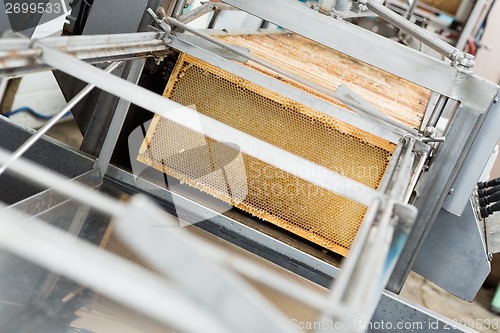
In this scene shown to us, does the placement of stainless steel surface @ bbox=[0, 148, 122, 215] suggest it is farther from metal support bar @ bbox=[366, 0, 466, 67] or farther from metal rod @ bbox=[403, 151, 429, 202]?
metal support bar @ bbox=[366, 0, 466, 67]

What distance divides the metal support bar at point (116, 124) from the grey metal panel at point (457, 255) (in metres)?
1.09

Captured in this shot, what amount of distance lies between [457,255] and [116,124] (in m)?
1.19

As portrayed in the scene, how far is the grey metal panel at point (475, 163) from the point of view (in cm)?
161

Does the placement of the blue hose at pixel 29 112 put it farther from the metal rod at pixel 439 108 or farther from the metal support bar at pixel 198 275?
the metal support bar at pixel 198 275

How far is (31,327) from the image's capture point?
125 cm

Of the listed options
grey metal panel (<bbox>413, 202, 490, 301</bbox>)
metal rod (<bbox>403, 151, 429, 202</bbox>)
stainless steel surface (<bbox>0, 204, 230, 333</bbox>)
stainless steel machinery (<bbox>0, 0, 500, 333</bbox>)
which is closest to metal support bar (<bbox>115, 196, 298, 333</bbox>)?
stainless steel surface (<bbox>0, 204, 230, 333</bbox>)

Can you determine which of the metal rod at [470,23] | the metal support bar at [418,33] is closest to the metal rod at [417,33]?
the metal support bar at [418,33]

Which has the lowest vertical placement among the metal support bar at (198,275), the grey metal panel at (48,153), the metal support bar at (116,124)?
the grey metal panel at (48,153)

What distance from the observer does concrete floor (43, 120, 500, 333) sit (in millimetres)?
3701

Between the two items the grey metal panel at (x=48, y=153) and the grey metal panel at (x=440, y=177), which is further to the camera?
the grey metal panel at (x=48, y=153)

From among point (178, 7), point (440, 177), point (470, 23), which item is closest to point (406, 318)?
point (440, 177)

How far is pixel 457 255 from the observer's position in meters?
1.86

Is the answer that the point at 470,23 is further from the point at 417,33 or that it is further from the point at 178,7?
the point at 178,7

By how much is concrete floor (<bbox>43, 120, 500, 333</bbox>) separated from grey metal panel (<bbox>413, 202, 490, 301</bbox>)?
1916mm
